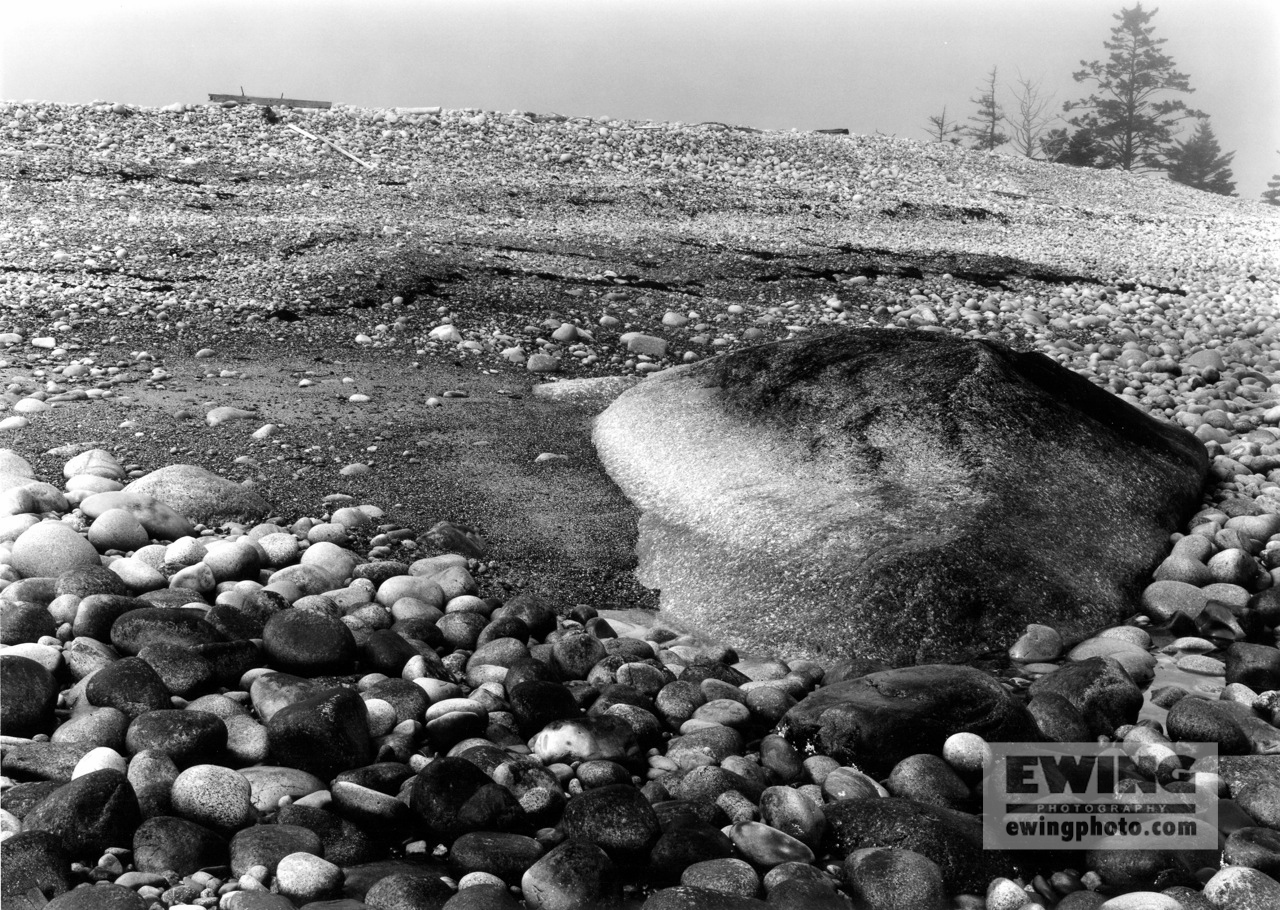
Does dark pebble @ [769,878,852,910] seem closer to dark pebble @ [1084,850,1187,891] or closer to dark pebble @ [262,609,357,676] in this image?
dark pebble @ [1084,850,1187,891]

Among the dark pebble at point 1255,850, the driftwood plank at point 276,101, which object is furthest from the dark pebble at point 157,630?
the driftwood plank at point 276,101

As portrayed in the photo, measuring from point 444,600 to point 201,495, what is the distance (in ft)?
3.89

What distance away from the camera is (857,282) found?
27.9ft

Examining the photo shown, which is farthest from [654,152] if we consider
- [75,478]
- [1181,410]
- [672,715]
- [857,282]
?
[672,715]

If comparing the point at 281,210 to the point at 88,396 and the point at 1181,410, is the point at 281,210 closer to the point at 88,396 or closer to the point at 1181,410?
the point at 88,396

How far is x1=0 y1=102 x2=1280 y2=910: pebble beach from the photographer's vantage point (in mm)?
2270

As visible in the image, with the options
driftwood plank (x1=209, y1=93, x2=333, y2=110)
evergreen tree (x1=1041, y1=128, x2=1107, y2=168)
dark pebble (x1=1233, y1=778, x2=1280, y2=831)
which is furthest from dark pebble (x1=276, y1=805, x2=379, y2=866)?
evergreen tree (x1=1041, y1=128, x2=1107, y2=168)

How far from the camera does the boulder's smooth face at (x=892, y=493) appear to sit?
358cm

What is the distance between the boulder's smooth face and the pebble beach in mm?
152

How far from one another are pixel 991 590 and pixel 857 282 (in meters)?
5.27

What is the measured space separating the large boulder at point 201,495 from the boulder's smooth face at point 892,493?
1.53 m

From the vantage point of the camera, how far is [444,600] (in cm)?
363

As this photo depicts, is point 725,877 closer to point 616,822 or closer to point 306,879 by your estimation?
point 616,822

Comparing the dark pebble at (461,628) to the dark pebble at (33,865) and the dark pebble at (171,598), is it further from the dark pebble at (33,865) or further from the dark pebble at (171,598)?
the dark pebble at (33,865)
